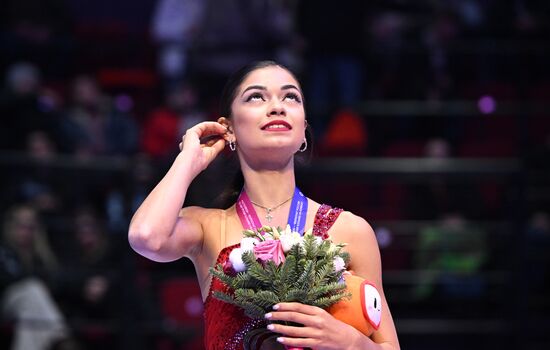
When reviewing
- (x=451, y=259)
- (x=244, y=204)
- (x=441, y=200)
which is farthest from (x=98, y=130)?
(x=244, y=204)

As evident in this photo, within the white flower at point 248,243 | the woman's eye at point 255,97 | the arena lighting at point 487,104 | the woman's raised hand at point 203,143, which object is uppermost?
the arena lighting at point 487,104

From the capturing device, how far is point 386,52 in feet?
27.5

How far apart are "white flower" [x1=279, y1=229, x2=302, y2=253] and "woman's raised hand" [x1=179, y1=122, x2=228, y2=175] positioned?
17.3 inches

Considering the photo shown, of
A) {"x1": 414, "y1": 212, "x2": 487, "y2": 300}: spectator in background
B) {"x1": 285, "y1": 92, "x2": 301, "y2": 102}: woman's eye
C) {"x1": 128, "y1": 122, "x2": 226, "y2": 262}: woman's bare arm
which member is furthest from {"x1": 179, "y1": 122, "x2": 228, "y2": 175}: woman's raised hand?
{"x1": 414, "y1": 212, "x2": 487, "y2": 300}: spectator in background

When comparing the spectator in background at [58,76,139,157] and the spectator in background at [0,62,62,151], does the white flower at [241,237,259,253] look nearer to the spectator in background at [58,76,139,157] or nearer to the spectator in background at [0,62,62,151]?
the spectator in background at [58,76,139,157]

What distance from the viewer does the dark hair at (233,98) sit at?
136 inches

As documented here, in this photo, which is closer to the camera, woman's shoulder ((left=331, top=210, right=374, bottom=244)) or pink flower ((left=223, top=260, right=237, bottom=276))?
pink flower ((left=223, top=260, right=237, bottom=276))

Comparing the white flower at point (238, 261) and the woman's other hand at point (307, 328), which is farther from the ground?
the white flower at point (238, 261)

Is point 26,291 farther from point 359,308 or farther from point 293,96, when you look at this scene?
point 359,308

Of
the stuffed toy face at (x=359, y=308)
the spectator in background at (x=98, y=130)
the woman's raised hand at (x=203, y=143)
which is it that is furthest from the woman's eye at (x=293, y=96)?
the spectator in background at (x=98, y=130)

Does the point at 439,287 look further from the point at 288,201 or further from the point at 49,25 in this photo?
the point at 49,25

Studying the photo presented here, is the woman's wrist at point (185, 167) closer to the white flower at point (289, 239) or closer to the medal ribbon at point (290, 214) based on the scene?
the medal ribbon at point (290, 214)

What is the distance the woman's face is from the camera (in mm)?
3303

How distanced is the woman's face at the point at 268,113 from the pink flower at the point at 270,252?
432mm
